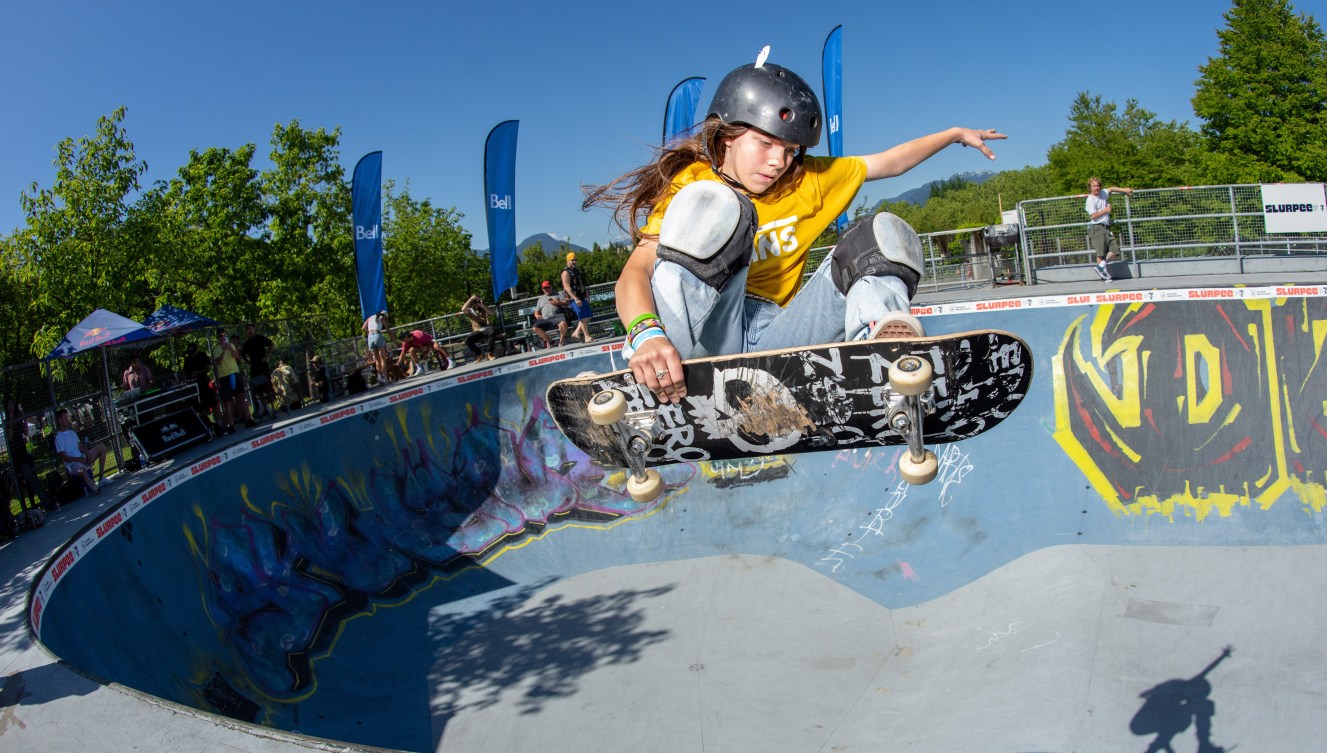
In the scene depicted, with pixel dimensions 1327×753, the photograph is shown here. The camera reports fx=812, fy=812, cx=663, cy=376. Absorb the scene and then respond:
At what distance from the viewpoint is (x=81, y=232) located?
18.7 m

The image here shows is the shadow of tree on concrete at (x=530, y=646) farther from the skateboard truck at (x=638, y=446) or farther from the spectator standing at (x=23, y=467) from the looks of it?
the spectator standing at (x=23, y=467)

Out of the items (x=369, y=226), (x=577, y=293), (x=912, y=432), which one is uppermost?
(x=369, y=226)

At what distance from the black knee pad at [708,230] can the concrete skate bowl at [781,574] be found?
3709 millimetres

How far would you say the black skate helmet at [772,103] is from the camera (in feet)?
11.6

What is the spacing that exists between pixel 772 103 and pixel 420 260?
39746 millimetres

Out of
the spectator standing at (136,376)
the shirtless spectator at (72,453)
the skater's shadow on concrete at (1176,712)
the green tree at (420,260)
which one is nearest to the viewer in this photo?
the skater's shadow on concrete at (1176,712)

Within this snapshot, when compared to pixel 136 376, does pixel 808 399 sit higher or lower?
lower

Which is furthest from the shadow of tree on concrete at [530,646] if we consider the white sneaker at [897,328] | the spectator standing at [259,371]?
the spectator standing at [259,371]

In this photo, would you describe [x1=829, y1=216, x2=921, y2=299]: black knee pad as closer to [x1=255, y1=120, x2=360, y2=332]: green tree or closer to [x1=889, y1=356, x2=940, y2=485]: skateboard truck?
[x1=889, y1=356, x2=940, y2=485]: skateboard truck

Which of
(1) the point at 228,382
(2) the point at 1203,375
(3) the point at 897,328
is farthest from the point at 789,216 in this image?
(1) the point at 228,382

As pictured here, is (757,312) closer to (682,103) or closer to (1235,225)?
(1235,225)

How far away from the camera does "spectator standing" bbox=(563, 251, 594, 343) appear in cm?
1459

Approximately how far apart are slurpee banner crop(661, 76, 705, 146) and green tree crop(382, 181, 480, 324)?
83.0ft

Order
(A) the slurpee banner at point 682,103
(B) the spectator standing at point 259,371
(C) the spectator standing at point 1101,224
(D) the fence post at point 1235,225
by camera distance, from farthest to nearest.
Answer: (A) the slurpee banner at point 682,103 < (B) the spectator standing at point 259,371 < (C) the spectator standing at point 1101,224 < (D) the fence post at point 1235,225
